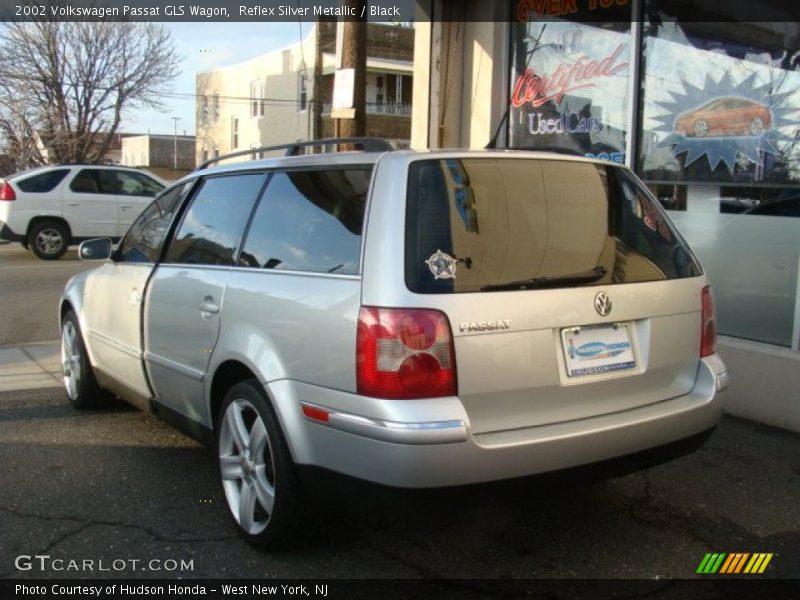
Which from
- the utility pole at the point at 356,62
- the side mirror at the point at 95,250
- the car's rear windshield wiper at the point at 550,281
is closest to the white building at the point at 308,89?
the utility pole at the point at 356,62

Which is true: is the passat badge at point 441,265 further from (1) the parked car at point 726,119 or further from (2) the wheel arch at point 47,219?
(2) the wheel arch at point 47,219

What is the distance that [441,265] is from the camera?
9.43ft

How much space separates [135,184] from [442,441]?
584 inches

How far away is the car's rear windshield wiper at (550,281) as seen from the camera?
293cm

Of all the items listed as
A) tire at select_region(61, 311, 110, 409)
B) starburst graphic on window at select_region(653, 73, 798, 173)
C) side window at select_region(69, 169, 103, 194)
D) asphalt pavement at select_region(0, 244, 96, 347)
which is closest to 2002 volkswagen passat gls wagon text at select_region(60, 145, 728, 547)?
tire at select_region(61, 311, 110, 409)

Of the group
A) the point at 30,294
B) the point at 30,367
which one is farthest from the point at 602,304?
the point at 30,294

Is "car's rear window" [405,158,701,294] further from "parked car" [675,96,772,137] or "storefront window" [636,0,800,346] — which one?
"parked car" [675,96,772,137]

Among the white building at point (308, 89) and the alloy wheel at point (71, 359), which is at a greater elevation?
the white building at point (308, 89)

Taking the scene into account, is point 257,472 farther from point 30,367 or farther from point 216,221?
point 30,367

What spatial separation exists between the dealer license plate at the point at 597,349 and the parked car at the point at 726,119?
3.60m

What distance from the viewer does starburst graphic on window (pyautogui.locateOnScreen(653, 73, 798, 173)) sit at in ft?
19.3

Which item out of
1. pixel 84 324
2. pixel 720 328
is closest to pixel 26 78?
pixel 84 324

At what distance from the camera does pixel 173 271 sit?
421 centimetres

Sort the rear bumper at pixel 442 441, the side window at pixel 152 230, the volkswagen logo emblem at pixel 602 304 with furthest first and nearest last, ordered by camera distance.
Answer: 1. the side window at pixel 152 230
2. the volkswagen logo emblem at pixel 602 304
3. the rear bumper at pixel 442 441
